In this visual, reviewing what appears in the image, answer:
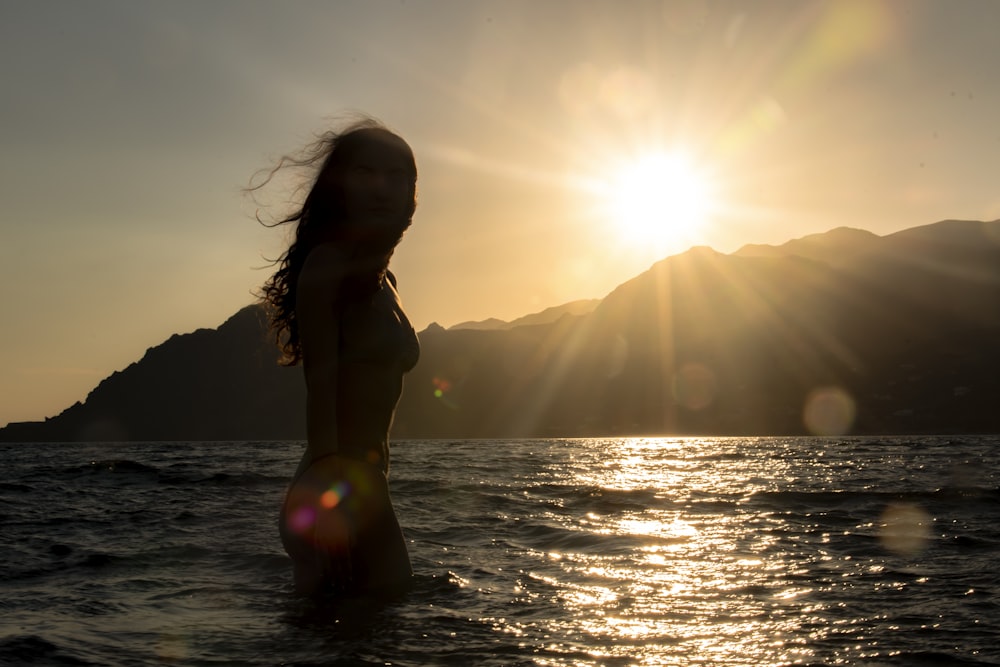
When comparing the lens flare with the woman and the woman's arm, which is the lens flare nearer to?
the woman

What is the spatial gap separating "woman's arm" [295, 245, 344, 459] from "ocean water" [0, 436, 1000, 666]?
93cm

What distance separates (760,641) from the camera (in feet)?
13.2

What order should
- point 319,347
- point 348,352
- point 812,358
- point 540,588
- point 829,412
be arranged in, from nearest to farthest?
1. point 319,347
2. point 348,352
3. point 540,588
4. point 829,412
5. point 812,358

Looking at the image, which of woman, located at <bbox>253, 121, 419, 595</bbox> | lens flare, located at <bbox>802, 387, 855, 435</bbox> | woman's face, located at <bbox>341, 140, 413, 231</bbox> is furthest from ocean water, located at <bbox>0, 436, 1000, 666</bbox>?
lens flare, located at <bbox>802, 387, 855, 435</bbox>

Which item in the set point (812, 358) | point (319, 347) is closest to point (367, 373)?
point (319, 347)

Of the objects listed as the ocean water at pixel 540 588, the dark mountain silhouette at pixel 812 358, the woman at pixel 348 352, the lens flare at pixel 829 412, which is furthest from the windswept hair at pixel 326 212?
the lens flare at pixel 829 412

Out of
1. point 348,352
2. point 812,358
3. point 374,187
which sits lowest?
point 348,352

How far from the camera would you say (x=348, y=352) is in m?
4.17

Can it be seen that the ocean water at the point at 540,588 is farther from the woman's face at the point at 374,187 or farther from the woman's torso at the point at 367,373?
the woman's face at the point at 374,187

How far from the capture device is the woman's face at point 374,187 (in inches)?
167

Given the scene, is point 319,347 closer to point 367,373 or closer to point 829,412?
point 367,373

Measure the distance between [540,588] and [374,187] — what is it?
307 cm

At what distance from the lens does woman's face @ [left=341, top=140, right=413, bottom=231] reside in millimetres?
4250

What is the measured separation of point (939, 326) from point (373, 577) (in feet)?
619
